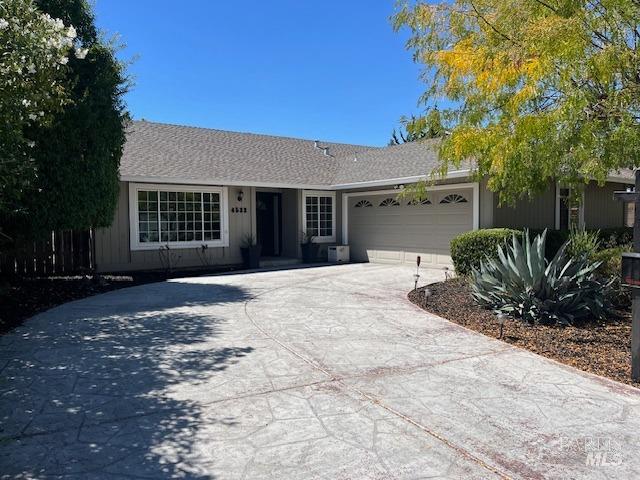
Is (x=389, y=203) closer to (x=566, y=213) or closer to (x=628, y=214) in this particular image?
(x=566, y=213)

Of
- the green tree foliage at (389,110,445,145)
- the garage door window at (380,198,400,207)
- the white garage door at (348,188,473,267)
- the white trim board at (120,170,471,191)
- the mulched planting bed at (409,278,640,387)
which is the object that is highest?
the green tree foliage at (389,110,445,145)

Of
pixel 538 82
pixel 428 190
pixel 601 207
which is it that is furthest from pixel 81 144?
pixel 601 207

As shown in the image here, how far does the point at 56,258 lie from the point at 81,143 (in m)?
4.26

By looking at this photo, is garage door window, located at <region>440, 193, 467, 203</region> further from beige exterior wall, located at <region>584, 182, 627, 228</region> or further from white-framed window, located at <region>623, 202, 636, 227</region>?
white-framed window, located at <region>623, 202, 636, 227</region>

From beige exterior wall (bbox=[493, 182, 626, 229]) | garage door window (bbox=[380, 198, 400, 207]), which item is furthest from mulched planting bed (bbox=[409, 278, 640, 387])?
garage door window (bbox=[380, 198, 400, 207])

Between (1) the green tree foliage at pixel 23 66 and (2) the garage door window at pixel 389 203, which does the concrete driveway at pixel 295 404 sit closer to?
(1) the green tree foliage at pixel 23 66

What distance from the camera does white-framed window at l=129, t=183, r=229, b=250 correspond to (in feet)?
43.8

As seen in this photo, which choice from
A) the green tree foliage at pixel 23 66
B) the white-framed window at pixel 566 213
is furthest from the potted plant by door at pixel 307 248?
the green tree foliage at pixel 23 66

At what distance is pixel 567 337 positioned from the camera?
635 cm

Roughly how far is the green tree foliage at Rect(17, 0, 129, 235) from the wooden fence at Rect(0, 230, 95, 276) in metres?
2.40

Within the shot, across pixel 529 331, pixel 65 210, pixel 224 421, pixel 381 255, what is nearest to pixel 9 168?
pixel 224 421

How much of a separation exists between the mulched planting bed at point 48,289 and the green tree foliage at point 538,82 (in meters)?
7.44

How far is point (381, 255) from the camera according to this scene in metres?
16.0

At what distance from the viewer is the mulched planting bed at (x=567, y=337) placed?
17.4ft
